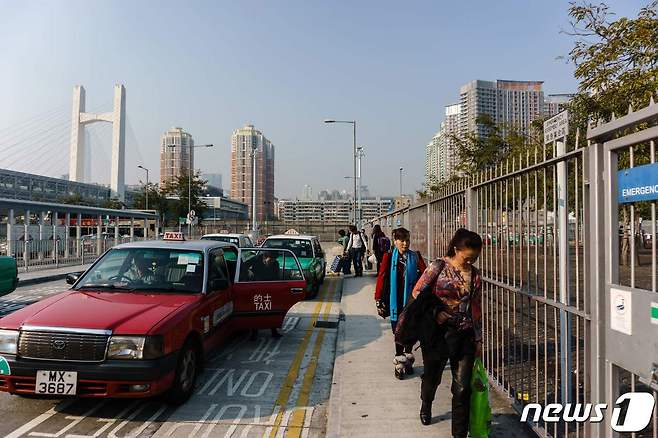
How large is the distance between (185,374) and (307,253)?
353 inches

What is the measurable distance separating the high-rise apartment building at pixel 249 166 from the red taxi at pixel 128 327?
207 feet

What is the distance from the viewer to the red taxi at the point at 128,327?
4.45 metres

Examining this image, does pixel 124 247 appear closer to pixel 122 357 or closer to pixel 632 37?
pixel 122 357

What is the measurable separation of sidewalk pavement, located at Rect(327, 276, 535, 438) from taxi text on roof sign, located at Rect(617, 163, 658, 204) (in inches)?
94.5

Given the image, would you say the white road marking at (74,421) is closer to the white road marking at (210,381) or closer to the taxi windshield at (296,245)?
the white road marking at (210,381)

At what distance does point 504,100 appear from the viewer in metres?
32.5

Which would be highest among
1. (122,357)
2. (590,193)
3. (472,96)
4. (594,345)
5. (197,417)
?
(472,96)

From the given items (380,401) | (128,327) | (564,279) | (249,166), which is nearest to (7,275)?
(128,327)

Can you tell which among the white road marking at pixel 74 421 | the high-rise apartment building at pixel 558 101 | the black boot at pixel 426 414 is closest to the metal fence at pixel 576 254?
the black boot at pixel 426 414

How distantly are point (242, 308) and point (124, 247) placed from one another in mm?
1778

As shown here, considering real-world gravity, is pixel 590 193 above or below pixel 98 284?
above

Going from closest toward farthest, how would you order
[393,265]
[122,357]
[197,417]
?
[122,357]
[197,417]
[393,265]

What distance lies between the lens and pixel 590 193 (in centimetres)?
322

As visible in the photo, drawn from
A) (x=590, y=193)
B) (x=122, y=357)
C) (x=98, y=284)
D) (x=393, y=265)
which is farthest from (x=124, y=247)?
(x=590, y=193)
